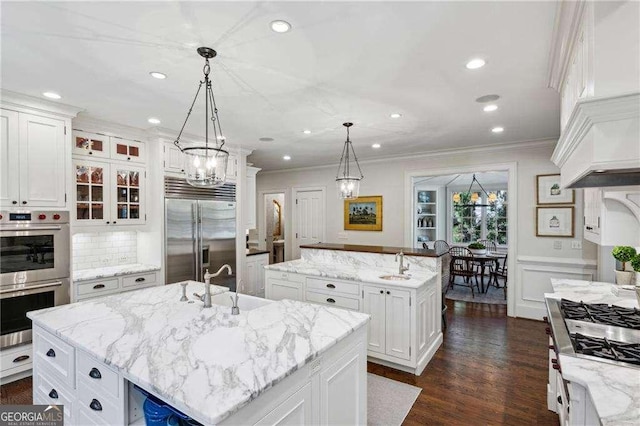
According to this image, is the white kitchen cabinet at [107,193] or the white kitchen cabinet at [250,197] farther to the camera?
the white kitchen cabinet at [250,197]

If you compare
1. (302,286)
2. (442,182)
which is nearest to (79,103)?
(302,286)

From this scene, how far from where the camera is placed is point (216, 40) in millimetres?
2020

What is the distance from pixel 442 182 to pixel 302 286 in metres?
6.11

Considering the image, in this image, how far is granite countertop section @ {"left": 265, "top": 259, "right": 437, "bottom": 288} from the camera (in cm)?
316

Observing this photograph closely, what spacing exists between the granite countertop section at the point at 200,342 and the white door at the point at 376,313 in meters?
1.23

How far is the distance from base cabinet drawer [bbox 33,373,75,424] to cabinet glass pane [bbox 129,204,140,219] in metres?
2.22

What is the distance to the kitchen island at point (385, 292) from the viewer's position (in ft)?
10.1

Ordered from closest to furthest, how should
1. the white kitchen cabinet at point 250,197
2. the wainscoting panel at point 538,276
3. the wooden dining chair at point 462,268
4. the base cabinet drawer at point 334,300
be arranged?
1. the base cabinet drawer at point 334,300
2. the wainscoting panel at point 538,276
3. the white kitchen cabinet at point 250,197
4. the wooden dining chair at point 462,268

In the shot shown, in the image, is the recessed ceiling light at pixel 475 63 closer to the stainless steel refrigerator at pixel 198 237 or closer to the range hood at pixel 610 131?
the range hood at pixel 610 131

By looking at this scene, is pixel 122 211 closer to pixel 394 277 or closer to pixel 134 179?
pixel 134 179

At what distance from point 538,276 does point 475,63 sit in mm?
3751

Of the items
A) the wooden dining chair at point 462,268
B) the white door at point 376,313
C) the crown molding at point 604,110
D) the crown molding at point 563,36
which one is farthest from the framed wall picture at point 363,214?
the crown molding at point 604,110

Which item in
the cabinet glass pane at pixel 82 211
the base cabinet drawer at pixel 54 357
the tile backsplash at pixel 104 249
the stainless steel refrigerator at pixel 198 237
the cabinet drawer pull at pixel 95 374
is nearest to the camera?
the cabinet drawer pull at pixel 95 374

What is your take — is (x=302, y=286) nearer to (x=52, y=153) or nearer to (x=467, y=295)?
(x=52, y=153)
